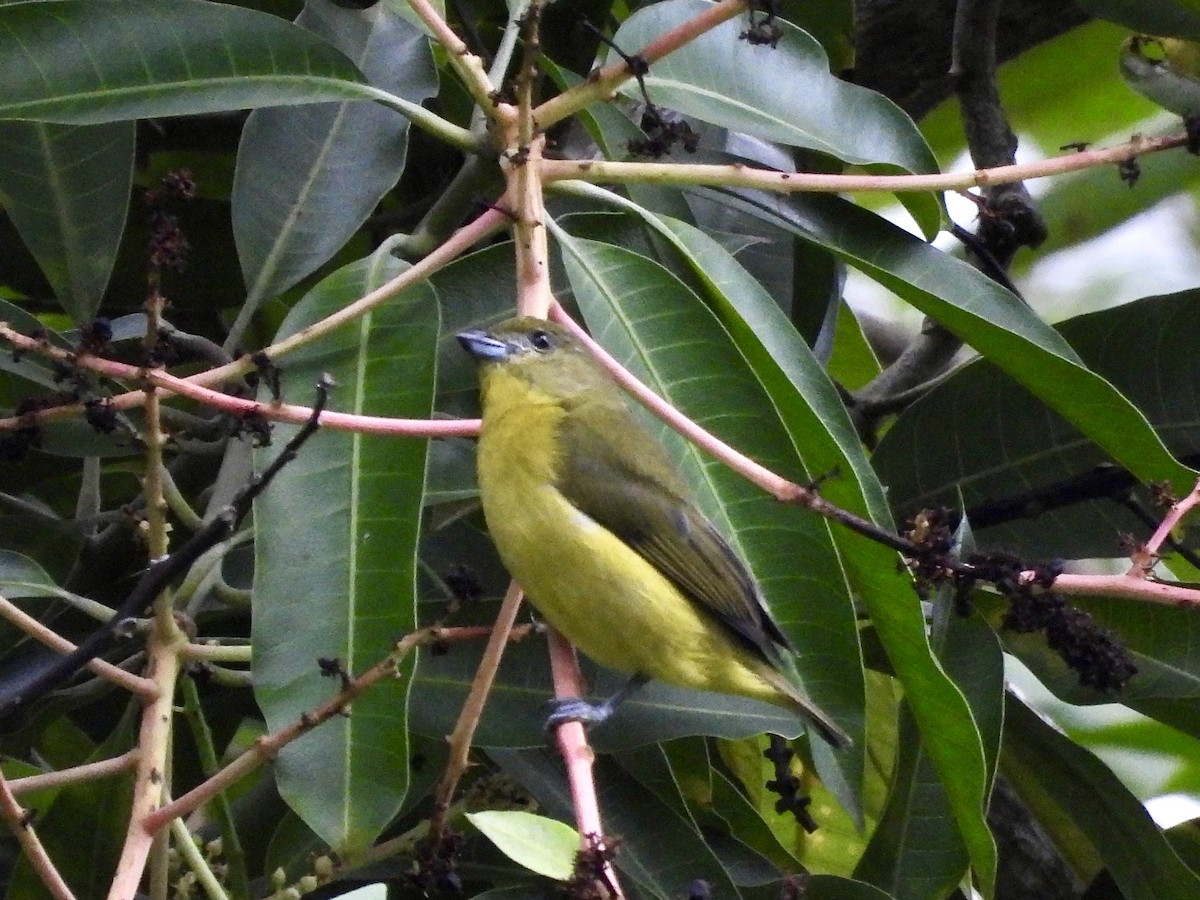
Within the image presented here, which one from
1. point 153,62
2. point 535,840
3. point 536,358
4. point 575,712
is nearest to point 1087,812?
point 575,712

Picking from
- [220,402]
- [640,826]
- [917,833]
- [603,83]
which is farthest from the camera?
[917,833]

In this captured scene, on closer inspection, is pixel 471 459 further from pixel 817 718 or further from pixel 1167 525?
pixel 1167 525

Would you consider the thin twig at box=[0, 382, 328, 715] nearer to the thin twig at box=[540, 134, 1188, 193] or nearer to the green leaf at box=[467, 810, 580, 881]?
the green leaf at box=[467, 810, 580, 881]

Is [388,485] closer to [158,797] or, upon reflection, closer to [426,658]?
[426,658]

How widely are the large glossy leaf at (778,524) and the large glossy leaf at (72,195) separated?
2.37 ft

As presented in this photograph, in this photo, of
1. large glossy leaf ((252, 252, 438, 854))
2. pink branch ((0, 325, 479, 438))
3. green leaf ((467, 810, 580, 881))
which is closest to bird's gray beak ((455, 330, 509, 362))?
large glossy leaf ((252, 252, 438, 854))

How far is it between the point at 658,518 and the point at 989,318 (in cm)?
55

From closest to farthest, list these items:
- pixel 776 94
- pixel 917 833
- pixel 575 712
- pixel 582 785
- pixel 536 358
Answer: pixel 582 785 < pixel 575 712 < pixel 917 833 < pixel 776 94 < pixel 536 358

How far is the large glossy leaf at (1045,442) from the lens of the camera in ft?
7.86

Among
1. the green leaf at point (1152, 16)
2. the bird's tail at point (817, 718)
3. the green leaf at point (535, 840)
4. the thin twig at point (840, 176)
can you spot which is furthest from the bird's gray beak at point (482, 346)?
the green leaf at point (1152, 16)

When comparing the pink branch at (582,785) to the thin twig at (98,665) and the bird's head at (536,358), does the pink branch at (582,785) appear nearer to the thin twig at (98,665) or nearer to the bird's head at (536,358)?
the thin twig at (98,665)

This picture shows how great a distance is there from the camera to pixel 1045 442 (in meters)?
2.47

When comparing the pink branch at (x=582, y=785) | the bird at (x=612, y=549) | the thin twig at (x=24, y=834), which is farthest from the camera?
the bird at (x=612, y=549)

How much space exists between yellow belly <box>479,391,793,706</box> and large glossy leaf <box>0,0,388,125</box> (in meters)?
0.53
